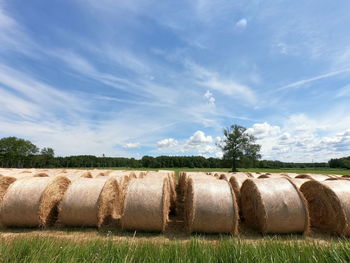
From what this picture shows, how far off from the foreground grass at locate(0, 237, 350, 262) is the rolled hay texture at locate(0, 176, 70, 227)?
2.98 metres

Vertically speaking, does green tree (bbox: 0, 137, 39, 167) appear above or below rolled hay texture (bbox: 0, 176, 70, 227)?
above

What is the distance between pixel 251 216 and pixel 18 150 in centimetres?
10125

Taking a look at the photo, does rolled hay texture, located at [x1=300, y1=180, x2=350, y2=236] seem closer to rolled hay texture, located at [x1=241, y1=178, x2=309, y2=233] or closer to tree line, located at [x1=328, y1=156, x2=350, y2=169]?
rolled hay texture, located at [x1=241, y1=178, x2=309, y2=233]

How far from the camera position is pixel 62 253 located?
328cm

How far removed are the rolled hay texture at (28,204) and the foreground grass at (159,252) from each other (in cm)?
298

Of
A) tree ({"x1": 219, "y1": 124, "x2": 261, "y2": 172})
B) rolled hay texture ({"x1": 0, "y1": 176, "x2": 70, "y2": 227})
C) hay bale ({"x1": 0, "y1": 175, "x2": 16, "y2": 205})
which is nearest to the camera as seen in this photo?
rolled hay texture ({"x1": 0, "y1": 176, "x2": 70, "y2": 227})

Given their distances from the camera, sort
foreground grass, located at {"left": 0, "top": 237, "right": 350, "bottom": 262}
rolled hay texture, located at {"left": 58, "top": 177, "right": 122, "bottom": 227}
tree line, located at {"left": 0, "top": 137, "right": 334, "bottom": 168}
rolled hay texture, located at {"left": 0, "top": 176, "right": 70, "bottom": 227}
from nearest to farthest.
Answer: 1. foreground grass, located at {"left": 0, "top": 237, "right": 350, "bottom": 262}
2. rolled hay texture, located at {"left": 0, "top": 176, "right": 70, "bottom": 227}
3. rolled hay texture, located at {"left": 58, "top": 177, "right": 122, "bottom": 227}
4. tree line, located at {"left": 0, "top": 137, "right": 334, "bottom": 168}

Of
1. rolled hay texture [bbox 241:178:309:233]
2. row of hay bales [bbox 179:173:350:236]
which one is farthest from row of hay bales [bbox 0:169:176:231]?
rolled hay texture [bbox 241:178:309:233]

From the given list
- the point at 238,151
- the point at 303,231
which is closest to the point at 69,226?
the point at 303,231

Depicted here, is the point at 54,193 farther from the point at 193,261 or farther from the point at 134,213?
the point at 193,261

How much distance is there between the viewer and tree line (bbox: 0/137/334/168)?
268 feet


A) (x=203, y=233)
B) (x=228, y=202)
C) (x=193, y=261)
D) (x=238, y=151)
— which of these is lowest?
(x=203, y=233)

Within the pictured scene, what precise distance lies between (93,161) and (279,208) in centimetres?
12416

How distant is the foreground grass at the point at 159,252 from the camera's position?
3.20m
